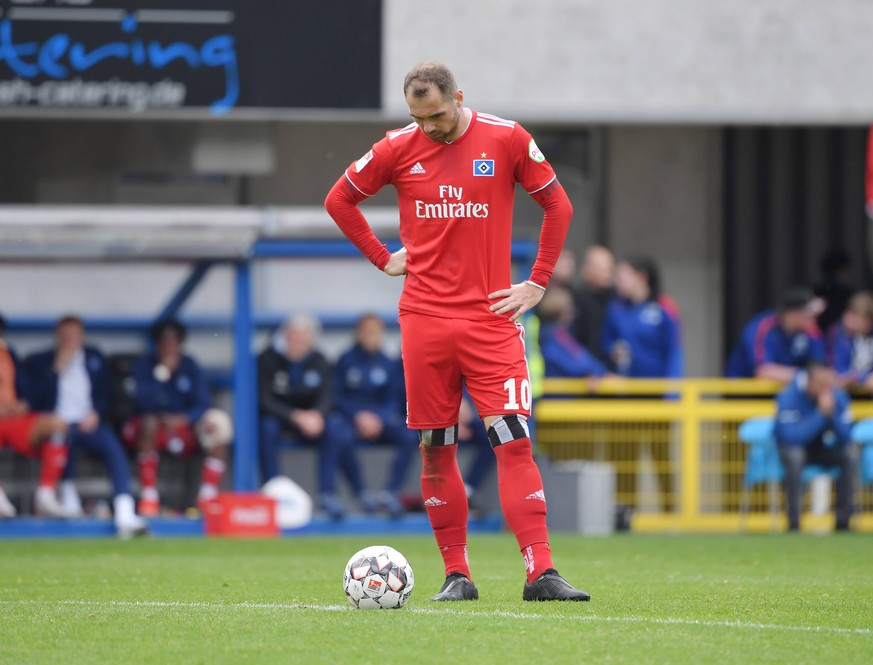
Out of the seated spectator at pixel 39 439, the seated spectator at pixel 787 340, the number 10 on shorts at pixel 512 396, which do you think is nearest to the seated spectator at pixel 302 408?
the seated spectator at pixel 39 439

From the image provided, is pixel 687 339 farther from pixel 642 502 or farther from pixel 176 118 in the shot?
pixel 176 118

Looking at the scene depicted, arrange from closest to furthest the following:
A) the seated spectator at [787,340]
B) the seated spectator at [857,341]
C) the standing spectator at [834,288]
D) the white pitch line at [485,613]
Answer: the white pitch line at [485,613] → the seated spectator at [787,340] → the seated spectator at [857,341] → the standing spectator at [834,288]

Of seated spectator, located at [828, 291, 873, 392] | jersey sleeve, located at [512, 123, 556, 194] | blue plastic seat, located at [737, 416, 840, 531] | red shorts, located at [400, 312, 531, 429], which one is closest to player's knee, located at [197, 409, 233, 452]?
blue plastic seat, located at [737, 416, 840, 531]

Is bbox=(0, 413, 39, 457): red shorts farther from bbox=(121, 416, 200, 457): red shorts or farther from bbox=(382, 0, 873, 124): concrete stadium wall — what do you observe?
bbox=(382, 0, 873, 124): concrete stadium wall

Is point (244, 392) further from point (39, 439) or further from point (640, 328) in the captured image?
Result: point (640, 328)

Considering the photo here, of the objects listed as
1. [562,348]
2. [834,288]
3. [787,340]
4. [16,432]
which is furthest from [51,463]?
[834,288]

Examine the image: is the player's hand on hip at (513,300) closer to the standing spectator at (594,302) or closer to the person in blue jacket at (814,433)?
the person in blue jacket at (814,433)

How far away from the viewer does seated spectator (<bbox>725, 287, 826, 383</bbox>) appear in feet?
46.4

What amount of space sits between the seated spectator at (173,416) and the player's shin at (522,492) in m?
7.21

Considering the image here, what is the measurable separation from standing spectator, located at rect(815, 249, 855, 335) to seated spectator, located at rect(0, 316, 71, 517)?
7458mm

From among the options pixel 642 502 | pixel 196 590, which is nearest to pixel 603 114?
pixel 642 502

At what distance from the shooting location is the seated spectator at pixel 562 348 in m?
13.9

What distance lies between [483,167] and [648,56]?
30.3 feet

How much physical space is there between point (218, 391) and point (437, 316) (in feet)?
26.8
